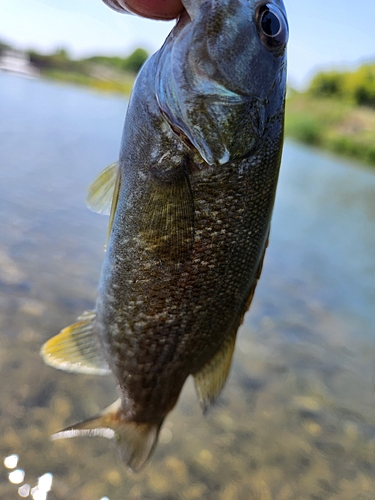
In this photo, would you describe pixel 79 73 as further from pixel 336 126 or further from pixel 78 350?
pixel 78 350

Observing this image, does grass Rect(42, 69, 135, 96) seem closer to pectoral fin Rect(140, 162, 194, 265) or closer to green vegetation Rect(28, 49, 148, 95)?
green vegetation Rect(28, 49, 148, 95)

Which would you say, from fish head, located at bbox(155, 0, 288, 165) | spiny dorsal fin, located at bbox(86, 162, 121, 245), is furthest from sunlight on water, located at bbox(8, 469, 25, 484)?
fish head, located at bbox(155, 0, 288, 165)

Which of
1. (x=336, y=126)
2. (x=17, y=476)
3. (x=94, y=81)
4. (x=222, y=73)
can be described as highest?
(x=336, y=126)

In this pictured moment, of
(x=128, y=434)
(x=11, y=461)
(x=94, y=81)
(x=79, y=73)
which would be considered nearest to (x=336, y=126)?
(x=94, y=81)

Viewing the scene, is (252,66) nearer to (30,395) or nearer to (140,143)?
(140,143)

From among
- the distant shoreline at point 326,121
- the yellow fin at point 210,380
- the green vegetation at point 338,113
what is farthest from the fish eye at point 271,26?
the green vegetation at point 338,113
